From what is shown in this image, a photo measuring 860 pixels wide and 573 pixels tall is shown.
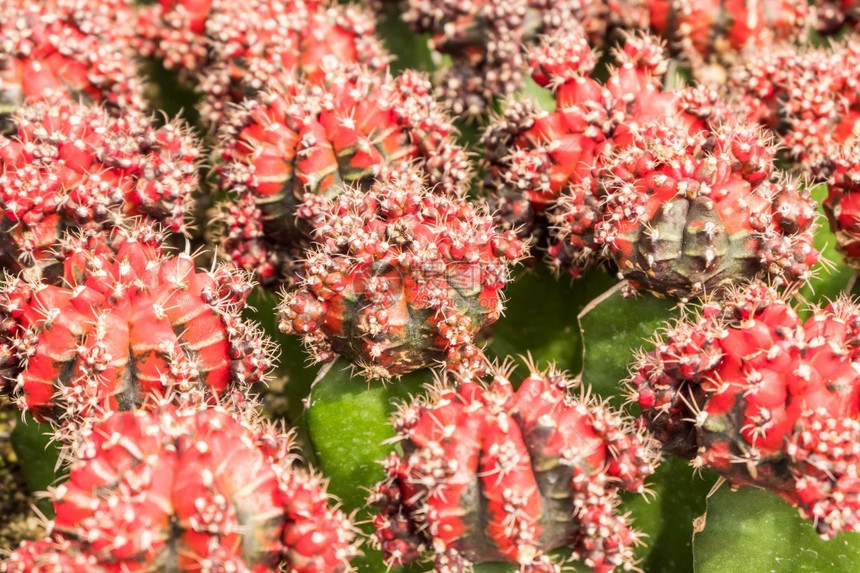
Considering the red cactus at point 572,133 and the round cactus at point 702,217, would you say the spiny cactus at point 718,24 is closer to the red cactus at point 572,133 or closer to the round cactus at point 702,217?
the red cactus at point 572,133

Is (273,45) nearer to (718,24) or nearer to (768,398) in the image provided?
(718,24)

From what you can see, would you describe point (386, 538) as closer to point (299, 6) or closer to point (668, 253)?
point (668, 253)

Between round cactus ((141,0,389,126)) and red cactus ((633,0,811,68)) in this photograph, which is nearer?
round cactus ((141,0,389,126))

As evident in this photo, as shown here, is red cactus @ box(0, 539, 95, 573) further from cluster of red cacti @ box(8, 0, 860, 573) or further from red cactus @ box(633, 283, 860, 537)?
red cactus @ box(633, 283, 860, 537)

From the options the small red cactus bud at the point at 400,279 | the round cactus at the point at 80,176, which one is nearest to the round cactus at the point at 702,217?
the small red cactus bud at the point at 400,279

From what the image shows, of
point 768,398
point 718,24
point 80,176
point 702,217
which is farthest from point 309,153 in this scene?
point 718,24

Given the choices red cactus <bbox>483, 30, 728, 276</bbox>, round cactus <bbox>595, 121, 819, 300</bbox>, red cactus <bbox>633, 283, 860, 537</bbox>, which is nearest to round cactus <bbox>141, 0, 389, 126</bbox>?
red cactus <bbox>483, 30, 728, 276</bbox>

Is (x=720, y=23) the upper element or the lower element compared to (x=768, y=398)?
upper

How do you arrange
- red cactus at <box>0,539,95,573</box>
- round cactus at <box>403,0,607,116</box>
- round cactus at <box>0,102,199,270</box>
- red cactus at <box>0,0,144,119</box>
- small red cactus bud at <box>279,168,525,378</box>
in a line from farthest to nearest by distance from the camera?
round cactus at <box>403,0,607,116</box> → red cactus at <box>0,0,144,119</box> → round cactus at <box>0,102,199,270</box> → small red cactus bud at <box>279,168,525,378</box> → red cactus at <box>0,539,95,573</box>
